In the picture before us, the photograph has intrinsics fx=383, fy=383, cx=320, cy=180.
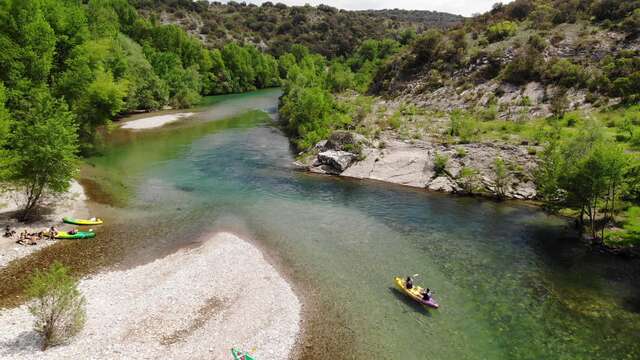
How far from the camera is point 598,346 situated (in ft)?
76.9

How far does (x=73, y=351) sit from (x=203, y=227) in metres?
18.8

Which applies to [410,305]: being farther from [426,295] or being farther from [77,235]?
[77,235]

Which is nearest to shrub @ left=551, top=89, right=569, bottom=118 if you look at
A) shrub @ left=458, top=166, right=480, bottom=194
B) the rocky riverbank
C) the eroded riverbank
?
the rocky riverbank

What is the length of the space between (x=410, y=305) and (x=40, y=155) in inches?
1316

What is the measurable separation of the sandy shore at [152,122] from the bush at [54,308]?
236 feet

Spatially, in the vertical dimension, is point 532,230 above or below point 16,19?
below

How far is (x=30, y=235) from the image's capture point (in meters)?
32.7

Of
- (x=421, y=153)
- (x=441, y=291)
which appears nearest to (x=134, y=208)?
(x=441, y=291)

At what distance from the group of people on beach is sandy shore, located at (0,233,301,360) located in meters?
9.06

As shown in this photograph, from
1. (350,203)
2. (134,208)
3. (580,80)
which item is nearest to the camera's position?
(134,208)

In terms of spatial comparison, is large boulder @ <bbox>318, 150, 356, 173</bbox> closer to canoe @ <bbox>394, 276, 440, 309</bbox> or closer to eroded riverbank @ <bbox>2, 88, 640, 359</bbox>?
eroded riverbank @ <bbox>2, 88, 640, 359</bbox>

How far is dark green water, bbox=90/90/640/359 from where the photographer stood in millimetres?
24094

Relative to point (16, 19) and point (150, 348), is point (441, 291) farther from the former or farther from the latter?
point (16, 19)

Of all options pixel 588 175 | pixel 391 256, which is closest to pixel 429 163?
pixel 588 175
